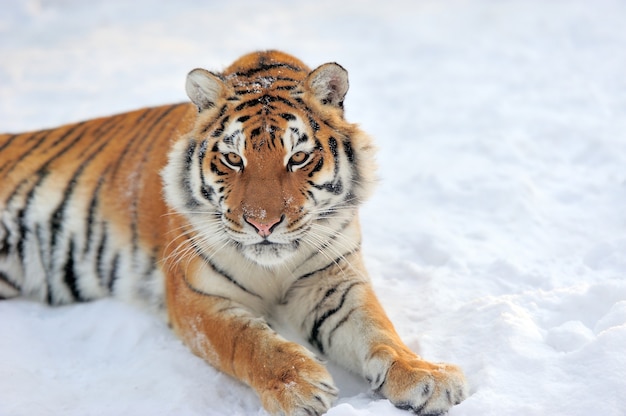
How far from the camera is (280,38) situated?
19.7 ft

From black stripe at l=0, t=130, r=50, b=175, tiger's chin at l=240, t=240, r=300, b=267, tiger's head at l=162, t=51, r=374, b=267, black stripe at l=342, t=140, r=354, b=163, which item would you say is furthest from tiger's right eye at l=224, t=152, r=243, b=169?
black stripe at l=0, t=130, r=50, b=175

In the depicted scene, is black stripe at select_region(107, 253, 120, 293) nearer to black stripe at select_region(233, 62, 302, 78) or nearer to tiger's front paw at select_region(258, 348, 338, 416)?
black stripe at select_region(233, 62, 302, 78)

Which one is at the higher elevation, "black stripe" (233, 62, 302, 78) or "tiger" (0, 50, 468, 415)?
"black stripe" (233, 62, 302, 78)

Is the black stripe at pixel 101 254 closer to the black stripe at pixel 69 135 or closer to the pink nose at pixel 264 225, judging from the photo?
the black stripe at pixel 69 135

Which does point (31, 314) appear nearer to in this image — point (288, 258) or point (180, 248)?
point (180, 248)

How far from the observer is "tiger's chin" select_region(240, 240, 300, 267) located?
203 centimetres

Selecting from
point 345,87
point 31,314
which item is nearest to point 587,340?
point 345,87

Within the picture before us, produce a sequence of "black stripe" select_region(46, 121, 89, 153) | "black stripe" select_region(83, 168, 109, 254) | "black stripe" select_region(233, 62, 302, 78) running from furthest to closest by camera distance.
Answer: "black stripe" select_region(46, 121, 89, 153), "black stripe" select_region(83, 168, 109, 254), "black stripe" select_region(233, 62, 302, 78)

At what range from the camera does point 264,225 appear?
6.40ft

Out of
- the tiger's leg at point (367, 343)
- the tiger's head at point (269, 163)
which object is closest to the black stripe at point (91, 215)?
the tiger's head at point (269, 163)

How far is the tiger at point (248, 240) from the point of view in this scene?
1948 millimetres

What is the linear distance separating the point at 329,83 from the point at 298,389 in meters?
0.93

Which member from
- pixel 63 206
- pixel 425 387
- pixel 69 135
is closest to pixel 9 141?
pixel 69 135

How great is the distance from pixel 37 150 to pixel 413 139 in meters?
2.01
